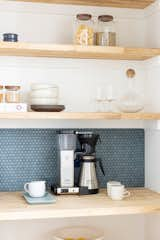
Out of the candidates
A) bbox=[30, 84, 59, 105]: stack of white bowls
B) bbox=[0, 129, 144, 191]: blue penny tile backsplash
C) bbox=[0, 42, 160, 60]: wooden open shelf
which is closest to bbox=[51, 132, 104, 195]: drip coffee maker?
bbox=[0, 129, 144, 191]: blue penny tile backsplash

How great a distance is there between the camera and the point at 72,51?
2.68 metres

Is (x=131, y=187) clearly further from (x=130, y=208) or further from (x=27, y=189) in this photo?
(x=27, y=189)

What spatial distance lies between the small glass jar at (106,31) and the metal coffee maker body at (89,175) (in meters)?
0.74

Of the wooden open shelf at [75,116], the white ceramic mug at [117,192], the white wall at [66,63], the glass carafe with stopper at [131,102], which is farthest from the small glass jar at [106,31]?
the white ceramic mug at [117,192]

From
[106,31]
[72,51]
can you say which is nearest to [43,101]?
[72,51]

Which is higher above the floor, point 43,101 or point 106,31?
point 106,31

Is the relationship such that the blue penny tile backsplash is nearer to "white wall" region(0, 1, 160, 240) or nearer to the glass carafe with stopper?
"white wall" region(0, 1, 160, 240)

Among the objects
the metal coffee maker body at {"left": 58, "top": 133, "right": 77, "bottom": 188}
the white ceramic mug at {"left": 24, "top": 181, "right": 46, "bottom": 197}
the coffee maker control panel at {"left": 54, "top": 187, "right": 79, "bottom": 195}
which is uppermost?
the metal coffee maker body at {"left": 58, "top": 133, "right": 77, "bottom": 188}

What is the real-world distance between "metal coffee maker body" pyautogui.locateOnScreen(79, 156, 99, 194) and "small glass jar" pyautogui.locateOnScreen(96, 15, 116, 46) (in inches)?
29.1

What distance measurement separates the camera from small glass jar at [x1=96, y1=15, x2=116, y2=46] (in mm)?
2832

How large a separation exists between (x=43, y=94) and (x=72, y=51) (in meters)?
0.31

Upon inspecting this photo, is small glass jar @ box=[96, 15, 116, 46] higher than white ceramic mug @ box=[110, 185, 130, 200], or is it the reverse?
small glass jar @ box=[96, 15, 116, 46]

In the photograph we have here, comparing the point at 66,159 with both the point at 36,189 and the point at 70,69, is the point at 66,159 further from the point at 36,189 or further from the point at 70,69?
the point at 70,69

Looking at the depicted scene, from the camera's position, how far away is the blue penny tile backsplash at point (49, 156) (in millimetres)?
2869
